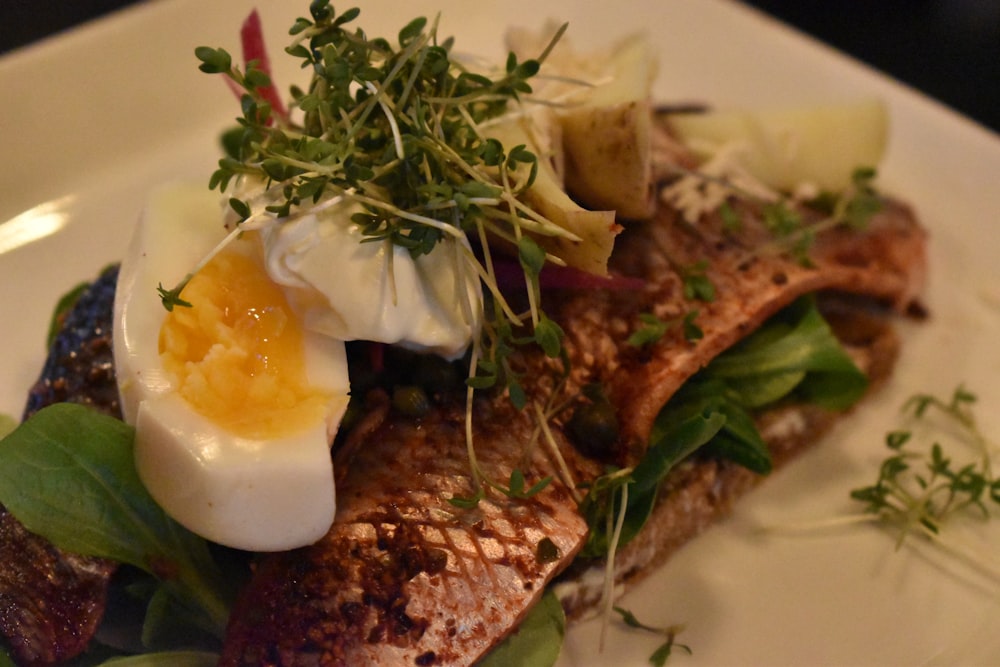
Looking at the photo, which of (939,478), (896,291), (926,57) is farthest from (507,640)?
(926,57)

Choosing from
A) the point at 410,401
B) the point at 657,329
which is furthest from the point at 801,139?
the point at 410,401

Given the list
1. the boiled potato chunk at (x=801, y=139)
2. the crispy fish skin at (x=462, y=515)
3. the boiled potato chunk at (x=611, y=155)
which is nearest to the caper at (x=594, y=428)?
the crispy fish skin at (x=462, y=515)

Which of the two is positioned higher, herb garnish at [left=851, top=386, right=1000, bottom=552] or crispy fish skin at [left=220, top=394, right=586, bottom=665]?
crispy fish skin at [left=220, top=394, right=586, bottom=665]

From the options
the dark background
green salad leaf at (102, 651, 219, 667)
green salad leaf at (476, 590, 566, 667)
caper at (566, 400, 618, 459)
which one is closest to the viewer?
green salad leaf at (102, 651, 219, 667)

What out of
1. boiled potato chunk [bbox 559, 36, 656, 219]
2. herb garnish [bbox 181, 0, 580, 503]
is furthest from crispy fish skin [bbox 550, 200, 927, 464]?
herb garnish [bbox 181, 0, 580, 503]

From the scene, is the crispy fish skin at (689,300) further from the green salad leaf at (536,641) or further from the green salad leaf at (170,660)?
the green salad leaf at (170,660)

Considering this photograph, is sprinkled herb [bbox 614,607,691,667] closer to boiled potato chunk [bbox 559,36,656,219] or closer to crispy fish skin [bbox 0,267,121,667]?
boiled potato chunk [bbox 559,36,656,219]
